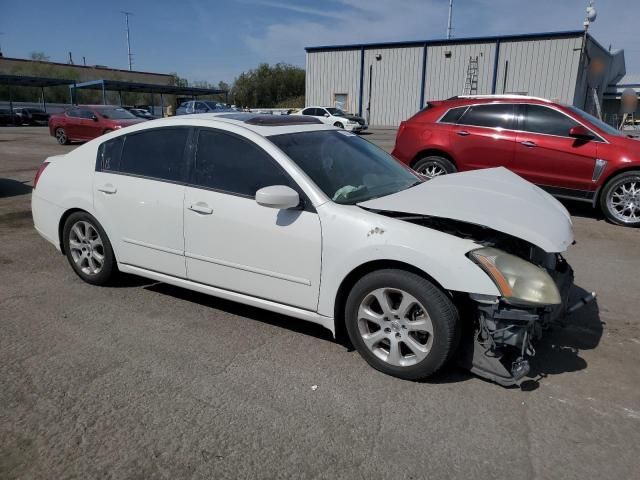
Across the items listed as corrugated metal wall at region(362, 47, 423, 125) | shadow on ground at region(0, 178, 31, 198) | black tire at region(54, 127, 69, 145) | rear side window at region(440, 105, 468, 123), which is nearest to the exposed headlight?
rear side window at region(440, 105, 468, 123)

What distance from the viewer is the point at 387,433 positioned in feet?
8.69

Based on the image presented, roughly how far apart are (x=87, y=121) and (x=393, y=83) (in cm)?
2279

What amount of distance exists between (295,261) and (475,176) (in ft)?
5.69

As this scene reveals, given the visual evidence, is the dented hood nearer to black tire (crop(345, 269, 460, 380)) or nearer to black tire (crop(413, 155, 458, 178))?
black tire (crop(345, 269, 460, 380))

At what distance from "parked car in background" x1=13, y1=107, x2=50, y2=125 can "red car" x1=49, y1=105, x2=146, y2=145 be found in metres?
20.8

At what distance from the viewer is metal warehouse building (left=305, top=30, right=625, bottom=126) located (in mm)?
31125

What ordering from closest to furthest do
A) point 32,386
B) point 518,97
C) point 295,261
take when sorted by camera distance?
point 32,386
point 295,261
point 518,97

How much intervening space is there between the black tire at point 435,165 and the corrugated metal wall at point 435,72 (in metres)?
26.5

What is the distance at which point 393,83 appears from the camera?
119ft

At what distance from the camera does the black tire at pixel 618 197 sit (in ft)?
23.4

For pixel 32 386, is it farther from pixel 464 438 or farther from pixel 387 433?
pixel 464 438

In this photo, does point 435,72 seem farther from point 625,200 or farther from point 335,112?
point 625,200

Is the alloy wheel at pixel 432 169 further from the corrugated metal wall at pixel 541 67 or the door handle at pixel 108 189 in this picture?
the corrugated metal wall at pixel 541 67

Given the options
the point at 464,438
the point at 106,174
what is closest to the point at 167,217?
the point at 106,174
